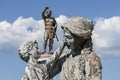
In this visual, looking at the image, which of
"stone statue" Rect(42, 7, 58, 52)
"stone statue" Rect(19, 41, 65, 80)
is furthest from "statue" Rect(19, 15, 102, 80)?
"stone statue" Rect(42, 7, 58, 52)

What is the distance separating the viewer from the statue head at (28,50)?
7.36m

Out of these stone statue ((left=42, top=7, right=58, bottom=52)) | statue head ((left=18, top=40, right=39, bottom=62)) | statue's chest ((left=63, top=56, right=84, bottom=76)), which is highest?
stone statue ((left=42, top=7, right=58, bottom=52))

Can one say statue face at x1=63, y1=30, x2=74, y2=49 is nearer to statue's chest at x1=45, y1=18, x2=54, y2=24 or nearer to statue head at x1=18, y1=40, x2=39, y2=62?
statue head at x1=18, y1=40, x2=39, y2=62

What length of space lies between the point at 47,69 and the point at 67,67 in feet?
1.45

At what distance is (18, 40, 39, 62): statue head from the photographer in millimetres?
7359

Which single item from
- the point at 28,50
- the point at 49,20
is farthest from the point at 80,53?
the point at 49,20

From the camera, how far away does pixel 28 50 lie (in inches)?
291

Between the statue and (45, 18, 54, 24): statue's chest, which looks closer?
the statue

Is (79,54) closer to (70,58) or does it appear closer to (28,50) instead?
(70,58)

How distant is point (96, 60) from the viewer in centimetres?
684

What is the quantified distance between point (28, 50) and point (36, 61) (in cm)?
27

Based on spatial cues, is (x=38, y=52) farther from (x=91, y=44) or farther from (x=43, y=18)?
(x=43, y=18)

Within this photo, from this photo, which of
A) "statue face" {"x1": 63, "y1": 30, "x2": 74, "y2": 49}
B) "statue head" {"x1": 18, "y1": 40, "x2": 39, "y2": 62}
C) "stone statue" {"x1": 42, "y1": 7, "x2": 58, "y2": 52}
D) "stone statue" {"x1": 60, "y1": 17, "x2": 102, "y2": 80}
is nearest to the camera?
"stone statue" {"x1": 60, "y1": 17, "x2": 102, "y2": 80}

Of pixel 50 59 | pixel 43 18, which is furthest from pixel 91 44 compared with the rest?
pixel 43 18
